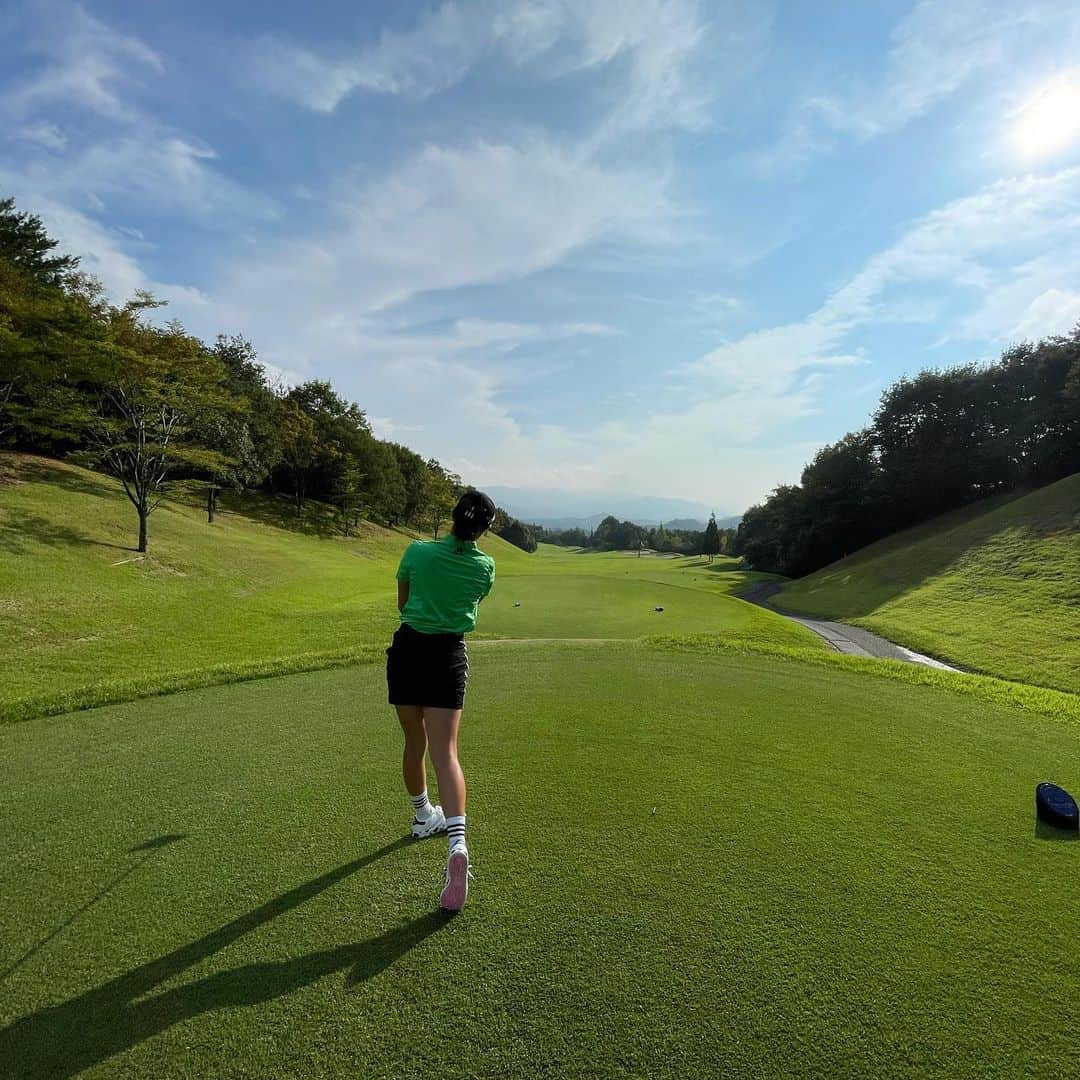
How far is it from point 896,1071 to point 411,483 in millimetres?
51942

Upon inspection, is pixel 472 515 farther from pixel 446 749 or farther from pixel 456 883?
pixel 456 883

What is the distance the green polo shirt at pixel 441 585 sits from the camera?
3.01 meters

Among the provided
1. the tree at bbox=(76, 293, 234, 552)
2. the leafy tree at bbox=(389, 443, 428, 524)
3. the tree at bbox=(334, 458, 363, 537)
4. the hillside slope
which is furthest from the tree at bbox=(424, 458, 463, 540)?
the tree at bbox=(76, 293, 234, 552)

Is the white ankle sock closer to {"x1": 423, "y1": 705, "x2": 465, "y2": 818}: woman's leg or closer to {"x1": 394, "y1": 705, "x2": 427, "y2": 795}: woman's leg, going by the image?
{"x1": 423, "y1": 705, "x2": 465, "y2": 818}: woman's leg

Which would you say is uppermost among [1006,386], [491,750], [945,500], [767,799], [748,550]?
[1006,386]

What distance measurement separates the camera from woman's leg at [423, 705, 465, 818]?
9.36 ft

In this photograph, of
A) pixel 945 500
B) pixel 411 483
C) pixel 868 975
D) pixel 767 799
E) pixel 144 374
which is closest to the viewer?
pixel 868 975

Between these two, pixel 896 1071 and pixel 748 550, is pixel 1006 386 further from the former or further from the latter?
pixel 896 1071

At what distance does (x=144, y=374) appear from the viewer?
61.6 feet

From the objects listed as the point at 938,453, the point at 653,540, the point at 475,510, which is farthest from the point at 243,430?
the point at 653,540

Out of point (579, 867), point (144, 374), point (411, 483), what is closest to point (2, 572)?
point (144, 374)

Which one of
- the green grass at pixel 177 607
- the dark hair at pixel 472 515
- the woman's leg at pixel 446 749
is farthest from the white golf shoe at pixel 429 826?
the green grass at pixel 177 607

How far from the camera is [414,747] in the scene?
314 cm

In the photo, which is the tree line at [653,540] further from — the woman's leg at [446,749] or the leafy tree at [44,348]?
the woman's leg at [446,749]
